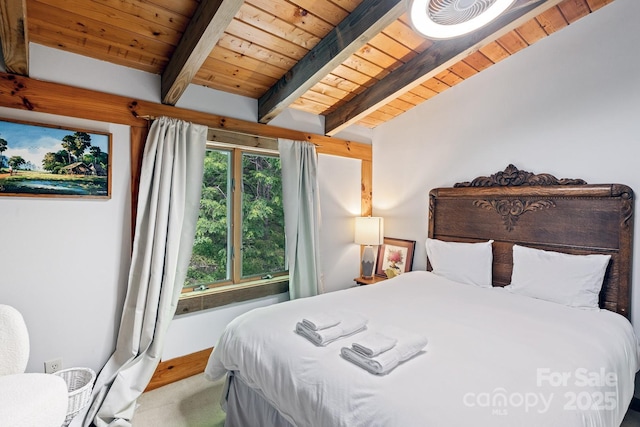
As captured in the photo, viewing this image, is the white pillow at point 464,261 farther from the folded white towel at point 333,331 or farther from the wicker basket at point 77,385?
the wicker basket at point 77,385

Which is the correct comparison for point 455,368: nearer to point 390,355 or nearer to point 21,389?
point 390,355

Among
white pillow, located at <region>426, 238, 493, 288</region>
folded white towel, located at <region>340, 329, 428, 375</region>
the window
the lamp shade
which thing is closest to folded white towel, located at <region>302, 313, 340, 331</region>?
folded white towel, located at <region>340, 329, 428, 375</region>

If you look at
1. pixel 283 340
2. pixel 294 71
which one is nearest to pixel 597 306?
pixel 283 340

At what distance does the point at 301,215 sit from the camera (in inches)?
125

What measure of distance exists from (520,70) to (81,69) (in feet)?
11.5

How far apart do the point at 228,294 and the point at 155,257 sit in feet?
2.52

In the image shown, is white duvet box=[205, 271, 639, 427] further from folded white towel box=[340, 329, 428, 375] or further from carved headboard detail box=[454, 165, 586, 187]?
carved headboard detail box=[454, 165, 586, 187]

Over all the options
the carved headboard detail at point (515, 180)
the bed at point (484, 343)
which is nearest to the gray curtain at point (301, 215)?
the bed at point (484, 343)

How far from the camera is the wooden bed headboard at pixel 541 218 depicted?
220 centimetres

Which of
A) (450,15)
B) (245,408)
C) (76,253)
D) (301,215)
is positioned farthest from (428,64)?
(76,253)

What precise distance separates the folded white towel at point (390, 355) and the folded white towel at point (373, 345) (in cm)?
1

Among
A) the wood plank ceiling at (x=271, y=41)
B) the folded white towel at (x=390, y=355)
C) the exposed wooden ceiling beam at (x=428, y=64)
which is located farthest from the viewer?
the exposed wooden ceiling beam at (x=428, y=64)

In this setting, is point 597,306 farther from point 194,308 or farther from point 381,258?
point 194,308

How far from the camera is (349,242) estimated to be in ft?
12.5
